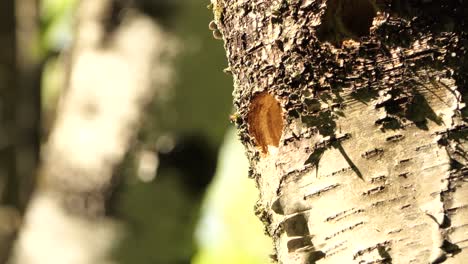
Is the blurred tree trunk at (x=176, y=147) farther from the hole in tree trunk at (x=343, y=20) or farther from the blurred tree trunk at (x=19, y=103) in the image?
the hole in tree trunk at (x=343, y=20)

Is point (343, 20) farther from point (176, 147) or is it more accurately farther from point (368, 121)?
point (176, 147)

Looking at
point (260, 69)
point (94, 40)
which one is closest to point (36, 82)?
point (94, 40)

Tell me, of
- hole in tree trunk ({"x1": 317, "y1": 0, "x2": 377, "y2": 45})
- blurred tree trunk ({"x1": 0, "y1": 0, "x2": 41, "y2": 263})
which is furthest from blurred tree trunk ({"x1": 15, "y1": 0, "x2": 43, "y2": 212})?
hole in tree trunk ({"x1": 317, "y1": 0, "x2": 377, "y2": 45})

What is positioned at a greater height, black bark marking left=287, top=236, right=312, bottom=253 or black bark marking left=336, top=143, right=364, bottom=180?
black bark marking left=336, top=143, right=364, bottom=180

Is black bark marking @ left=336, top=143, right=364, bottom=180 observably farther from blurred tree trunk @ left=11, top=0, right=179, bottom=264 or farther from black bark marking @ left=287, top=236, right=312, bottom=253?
blurred tree trunk @ left=11, top=0, right=179, bottom=264

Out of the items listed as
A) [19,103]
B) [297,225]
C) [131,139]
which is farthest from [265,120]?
[19,103]

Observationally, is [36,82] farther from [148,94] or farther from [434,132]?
[434,132]
